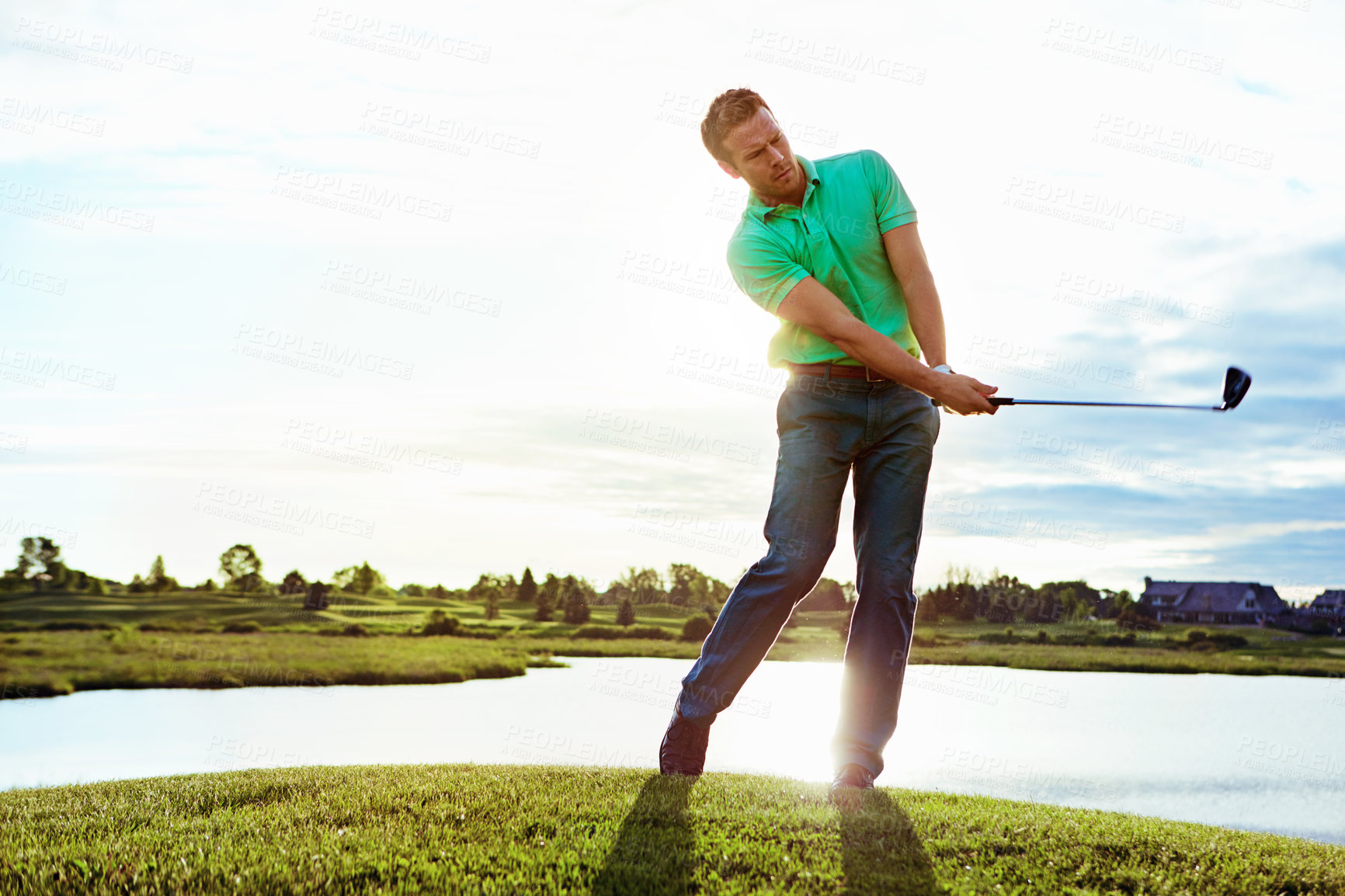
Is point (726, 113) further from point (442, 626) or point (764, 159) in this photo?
point (442, 626)

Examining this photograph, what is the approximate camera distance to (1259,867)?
3180 mm

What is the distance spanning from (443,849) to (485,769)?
1902 mm

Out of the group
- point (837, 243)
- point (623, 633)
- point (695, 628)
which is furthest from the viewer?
point (623, 633)

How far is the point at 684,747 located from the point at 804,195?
2668 mm

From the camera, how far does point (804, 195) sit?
4.42 metres

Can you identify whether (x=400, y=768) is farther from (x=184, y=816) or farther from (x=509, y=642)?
(x=509, y=642)

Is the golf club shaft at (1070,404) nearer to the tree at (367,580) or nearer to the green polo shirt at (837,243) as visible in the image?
the green polo shirt at (837,243)

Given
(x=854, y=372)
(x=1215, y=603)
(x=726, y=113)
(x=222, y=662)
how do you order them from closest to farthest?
1. (x=726, y=113)
2. (x=854, y=372)
3. (x=222, y=662)
4. (x=1215, y=603)

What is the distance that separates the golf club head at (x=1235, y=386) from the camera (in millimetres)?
4637

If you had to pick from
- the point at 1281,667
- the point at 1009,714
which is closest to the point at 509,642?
the point at 1009,714

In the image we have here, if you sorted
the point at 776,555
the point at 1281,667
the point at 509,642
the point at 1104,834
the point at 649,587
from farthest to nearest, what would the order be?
the point at 649,587, the point at 509,642, the point at 1281,667, the point at 776,555, the point at 1104,834

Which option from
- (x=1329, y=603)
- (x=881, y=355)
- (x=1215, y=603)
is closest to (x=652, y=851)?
(x=881, y=355)

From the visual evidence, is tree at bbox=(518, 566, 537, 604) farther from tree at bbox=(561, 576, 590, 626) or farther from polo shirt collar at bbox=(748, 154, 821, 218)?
polo shirt collar at bbox=(748, 154, 821, 218)

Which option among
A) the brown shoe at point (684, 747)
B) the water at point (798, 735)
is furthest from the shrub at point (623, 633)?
the brown shoe at point (684, 747)
